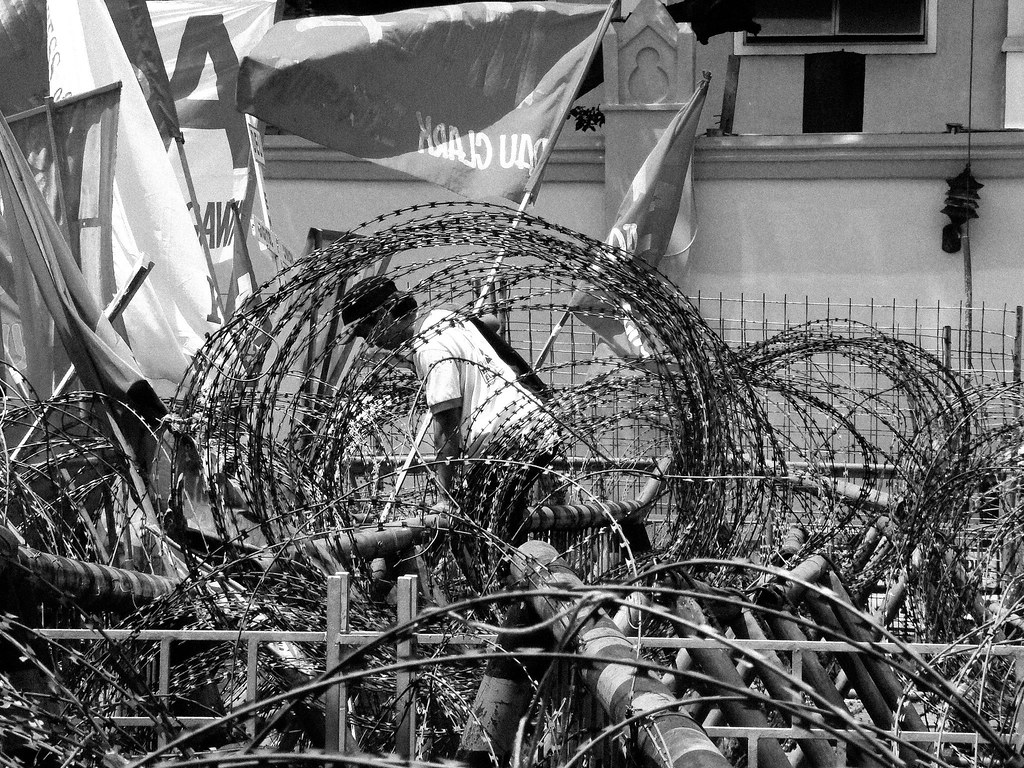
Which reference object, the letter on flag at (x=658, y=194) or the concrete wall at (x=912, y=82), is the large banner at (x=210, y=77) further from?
the concrete wall at (x=912, y=82)

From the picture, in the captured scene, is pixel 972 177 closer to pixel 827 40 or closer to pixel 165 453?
→ pixel 827 40

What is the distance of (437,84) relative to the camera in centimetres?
970

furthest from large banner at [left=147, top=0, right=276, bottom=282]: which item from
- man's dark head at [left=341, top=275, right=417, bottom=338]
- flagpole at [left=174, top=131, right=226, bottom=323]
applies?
man's dark head at [left=341, top=275, right=417, bottom=338]

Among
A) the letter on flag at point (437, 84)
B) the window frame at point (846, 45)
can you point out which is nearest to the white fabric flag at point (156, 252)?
the letter on flag at point (437, 84)

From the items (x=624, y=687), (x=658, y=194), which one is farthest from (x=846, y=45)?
(x=624, y=687)

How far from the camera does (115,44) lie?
8859 mm

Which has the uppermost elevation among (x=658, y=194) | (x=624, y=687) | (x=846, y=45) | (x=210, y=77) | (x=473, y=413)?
(x=846, y=45)

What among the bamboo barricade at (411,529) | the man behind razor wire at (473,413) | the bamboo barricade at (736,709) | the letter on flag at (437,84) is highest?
the letter on flag at (437,84)

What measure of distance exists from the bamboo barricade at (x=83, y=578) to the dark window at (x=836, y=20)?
1206cm

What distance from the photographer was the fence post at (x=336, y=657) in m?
3.21

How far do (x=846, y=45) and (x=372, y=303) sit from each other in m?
10.1

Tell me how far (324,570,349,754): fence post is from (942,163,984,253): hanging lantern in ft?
36.6

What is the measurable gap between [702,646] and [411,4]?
41.0ft

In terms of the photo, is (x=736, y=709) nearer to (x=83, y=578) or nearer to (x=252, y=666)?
(x=252, y=666)
